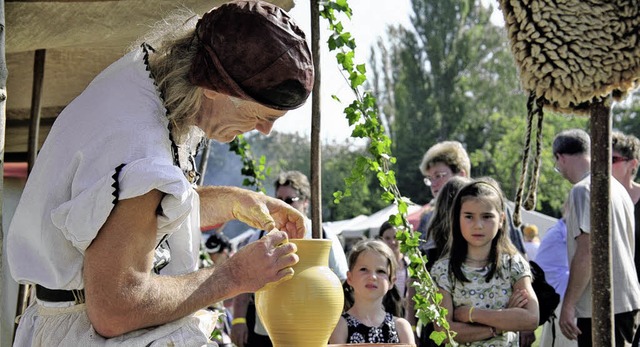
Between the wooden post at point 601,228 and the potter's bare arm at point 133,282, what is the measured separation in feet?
4.58

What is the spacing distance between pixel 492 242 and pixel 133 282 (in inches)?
108

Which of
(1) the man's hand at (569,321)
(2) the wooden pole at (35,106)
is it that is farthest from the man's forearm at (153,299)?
(1) the man's hand at (569,321)

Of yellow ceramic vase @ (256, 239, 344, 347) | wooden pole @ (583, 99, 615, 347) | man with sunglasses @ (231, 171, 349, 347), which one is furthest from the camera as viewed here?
man with sunglasses @ (231, 171, 349, 347)

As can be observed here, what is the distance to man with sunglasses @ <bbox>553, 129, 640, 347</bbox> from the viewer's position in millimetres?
4496

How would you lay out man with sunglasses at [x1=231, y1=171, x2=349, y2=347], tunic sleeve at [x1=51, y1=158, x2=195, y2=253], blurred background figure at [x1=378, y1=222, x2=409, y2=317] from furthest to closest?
blurred background figure at [x1=378, y1=222, x2=409, y2=317] < man with sunglasses at [x1=231, y1=171, x2=349, y2=347] < tunic sleeve at [x1=51, y1=158, x2=195, y2=253]

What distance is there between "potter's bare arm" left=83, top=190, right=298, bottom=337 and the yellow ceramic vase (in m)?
0.42

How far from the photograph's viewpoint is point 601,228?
2.79 metres

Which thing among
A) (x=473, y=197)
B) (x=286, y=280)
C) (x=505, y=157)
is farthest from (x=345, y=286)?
(x=505, y=157)

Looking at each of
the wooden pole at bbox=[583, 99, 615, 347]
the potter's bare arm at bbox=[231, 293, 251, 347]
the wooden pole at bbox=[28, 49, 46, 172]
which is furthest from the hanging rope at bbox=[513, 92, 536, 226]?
the potter's bare arm at bbox=[231, 293, 251, 347]

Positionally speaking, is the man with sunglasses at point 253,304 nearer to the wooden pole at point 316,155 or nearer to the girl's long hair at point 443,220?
the girl's long hair at point 443,220

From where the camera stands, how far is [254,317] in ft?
17.7

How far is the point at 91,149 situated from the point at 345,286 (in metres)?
3.20

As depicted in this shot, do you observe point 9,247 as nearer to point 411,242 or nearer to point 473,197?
point 411,242

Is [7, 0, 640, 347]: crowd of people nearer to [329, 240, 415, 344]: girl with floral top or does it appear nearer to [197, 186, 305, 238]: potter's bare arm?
[197, 186, 305, 238]: potter's bare arm
